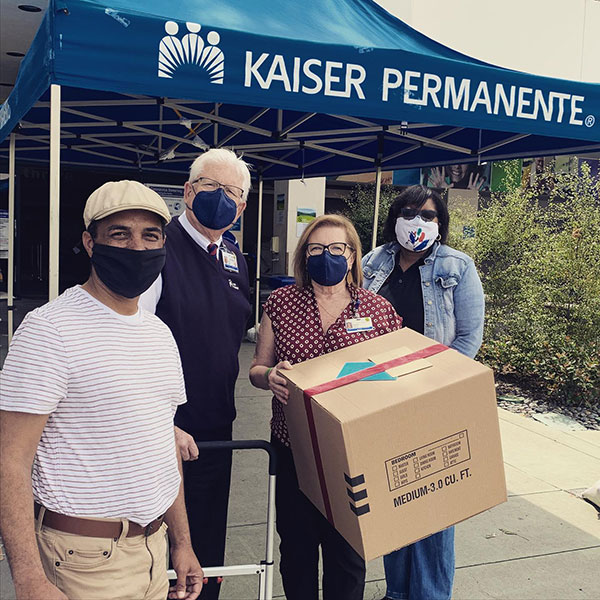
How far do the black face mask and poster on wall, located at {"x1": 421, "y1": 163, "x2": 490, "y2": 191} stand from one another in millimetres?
17141

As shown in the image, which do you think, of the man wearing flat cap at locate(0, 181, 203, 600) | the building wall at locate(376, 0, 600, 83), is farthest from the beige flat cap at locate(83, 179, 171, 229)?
the building wall at locate(376, 0, 600, 83)

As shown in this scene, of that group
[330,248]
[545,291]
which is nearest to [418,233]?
[330,248]

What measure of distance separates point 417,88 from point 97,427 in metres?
2.24

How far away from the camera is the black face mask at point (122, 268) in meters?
1.58

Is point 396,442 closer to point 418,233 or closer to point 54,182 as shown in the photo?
point 418,233

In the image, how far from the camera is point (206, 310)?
230cm

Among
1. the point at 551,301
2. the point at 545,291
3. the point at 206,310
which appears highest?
the point at 206,310

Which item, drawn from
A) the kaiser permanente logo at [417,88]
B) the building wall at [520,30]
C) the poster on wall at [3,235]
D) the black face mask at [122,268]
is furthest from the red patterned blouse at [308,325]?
the building wall at [520,30]

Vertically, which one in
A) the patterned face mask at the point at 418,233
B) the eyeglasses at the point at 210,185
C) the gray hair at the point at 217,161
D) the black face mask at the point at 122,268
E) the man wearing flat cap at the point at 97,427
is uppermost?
the gray hair at the point at 217,161

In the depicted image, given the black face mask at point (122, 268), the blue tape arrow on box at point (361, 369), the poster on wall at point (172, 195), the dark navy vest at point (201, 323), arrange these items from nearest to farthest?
the black face mask at point (122, 268), the blue tape arrow on box at point (361, 369), the dark navy vest at point (201, 323), the poster on wall at point (172, 195)

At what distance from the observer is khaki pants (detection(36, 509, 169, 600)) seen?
149 cm

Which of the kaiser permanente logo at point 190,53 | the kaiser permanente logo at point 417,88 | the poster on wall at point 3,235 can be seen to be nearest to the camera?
the kaiser permanente logo at point 190,53

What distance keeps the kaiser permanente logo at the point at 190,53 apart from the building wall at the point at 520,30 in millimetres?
12436

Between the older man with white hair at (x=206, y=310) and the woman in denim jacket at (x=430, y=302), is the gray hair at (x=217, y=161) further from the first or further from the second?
the woman in denim jacket at (x=430, y=302)
